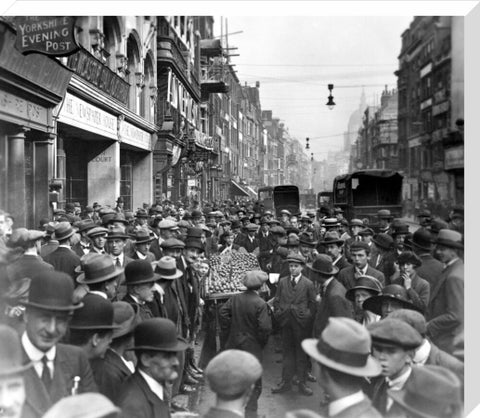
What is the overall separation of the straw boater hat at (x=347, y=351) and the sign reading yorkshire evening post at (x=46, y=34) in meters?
3.78

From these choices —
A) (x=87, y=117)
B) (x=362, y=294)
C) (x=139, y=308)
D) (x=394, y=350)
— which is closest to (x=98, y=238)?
(x=139, y=308)

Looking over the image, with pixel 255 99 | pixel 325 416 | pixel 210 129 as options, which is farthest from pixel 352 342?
pixel 210 129

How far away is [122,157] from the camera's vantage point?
12.6 meters

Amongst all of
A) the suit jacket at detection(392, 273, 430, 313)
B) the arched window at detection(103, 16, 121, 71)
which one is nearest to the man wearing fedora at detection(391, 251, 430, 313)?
the suit jacket at detection(392, 273, 430, 313)

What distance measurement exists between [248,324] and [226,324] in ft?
0.84

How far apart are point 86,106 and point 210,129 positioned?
242cm

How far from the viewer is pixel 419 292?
15.7 ft

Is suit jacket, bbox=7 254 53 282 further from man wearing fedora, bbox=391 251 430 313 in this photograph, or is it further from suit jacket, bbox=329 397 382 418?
man wearing fedora, bbox=391 251 430 313

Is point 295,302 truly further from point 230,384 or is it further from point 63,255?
point 230,384

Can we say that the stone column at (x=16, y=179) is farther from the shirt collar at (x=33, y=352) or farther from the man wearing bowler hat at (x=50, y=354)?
the shirt collar at (x=33, y=352)

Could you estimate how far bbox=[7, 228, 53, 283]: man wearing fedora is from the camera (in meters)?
4.58

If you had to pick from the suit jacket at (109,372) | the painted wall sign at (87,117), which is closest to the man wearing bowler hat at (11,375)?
the suit jacket at (109,372)

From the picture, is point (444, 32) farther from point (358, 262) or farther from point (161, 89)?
point (161, 89)

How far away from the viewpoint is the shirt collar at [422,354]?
3.46 metres
